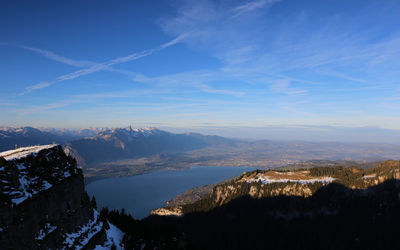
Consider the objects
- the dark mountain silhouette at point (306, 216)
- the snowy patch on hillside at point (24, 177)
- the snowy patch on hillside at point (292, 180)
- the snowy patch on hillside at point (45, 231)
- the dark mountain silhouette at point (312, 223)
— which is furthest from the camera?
the snowy patch on hillside at point (292, 180)

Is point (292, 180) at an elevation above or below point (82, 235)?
below

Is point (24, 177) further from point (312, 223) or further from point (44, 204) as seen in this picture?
point (312, 223)

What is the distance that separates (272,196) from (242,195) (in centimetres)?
2093

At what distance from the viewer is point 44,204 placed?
27.7 meters

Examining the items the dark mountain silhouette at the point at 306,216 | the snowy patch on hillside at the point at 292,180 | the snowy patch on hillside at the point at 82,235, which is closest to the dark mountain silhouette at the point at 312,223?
the dark mountain silhouette at the point at 306,216

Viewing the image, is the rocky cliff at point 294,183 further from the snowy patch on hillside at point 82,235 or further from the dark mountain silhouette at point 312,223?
the snowy patch on hillside at point 82,235

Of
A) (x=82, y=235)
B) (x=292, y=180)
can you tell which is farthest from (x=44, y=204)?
(x=292, y=180)

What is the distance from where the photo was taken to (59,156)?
33469 mm

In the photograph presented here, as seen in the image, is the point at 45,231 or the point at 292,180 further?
the point at 292,180

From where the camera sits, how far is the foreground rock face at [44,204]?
23.8 metres

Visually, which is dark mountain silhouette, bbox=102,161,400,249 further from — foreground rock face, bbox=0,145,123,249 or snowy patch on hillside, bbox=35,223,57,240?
snowy patch on hillside, bbox=35,223,57,240

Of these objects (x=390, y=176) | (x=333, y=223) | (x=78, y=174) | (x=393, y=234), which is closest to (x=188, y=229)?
(x=333, y=223)

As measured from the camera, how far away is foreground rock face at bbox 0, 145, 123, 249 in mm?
Answer: 23750

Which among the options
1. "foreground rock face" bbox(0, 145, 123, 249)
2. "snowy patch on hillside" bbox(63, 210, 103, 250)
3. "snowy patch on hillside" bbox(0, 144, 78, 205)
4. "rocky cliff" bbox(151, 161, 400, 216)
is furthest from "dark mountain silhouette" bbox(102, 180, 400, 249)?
"snowy patch on hillside" bbox(0, 144, 78, 205)
